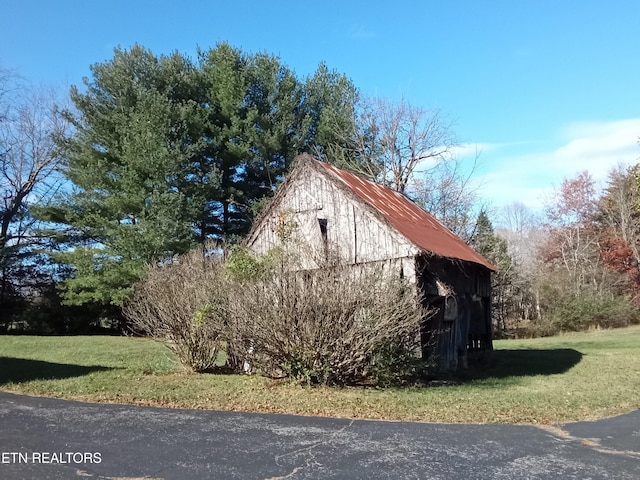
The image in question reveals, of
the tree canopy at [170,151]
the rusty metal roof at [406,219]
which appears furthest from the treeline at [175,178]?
the rusty metal roof at [406,219]

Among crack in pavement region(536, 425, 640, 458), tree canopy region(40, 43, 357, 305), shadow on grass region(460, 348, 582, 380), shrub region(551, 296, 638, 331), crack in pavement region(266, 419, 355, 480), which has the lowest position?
shadow on grass region(460, 348, 582, 380)

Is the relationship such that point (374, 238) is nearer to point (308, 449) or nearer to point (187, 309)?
point (187, 309)

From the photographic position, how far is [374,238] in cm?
1457

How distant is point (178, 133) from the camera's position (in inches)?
1120

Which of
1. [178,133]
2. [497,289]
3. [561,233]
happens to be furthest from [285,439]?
[561,233]

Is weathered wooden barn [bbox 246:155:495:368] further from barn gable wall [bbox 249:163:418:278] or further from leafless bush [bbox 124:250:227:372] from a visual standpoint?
leafless bush [bbox 124:250:227:372]

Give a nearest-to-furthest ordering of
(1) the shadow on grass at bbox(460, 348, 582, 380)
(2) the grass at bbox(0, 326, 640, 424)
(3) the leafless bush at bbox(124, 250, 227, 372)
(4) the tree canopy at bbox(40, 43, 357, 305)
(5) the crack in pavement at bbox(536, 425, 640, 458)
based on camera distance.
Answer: (5) the crack in pavement at bbox(536, 425, 640, 458) < (2) the grass at bbox(0, 326, 640, 424) < (3) the leafless bush at bbox(124, 250, 227, 372) < (1) the shadow on grass at bbox(460, 348, 582, 380) < (4) the tree canopy at bbox(40, 43, 357, 305)

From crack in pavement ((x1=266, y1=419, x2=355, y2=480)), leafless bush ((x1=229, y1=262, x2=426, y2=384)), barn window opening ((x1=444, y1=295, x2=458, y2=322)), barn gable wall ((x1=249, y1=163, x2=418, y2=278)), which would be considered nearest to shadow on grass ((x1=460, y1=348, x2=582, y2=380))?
barn window opening ((x1=444, y1=295, x2=458, y2=322))

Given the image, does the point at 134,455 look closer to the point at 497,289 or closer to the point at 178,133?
the point at 178,133

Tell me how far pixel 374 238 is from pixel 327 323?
4385mm

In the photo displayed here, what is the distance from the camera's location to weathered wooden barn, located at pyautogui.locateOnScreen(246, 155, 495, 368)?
46.4 feet

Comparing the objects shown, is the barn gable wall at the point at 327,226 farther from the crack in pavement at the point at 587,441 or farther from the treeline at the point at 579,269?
the treeline at the point at 579,269

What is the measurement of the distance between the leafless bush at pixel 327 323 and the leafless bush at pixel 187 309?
115 centimetres

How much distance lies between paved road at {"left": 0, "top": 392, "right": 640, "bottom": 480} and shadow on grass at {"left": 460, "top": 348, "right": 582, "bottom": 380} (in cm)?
729
